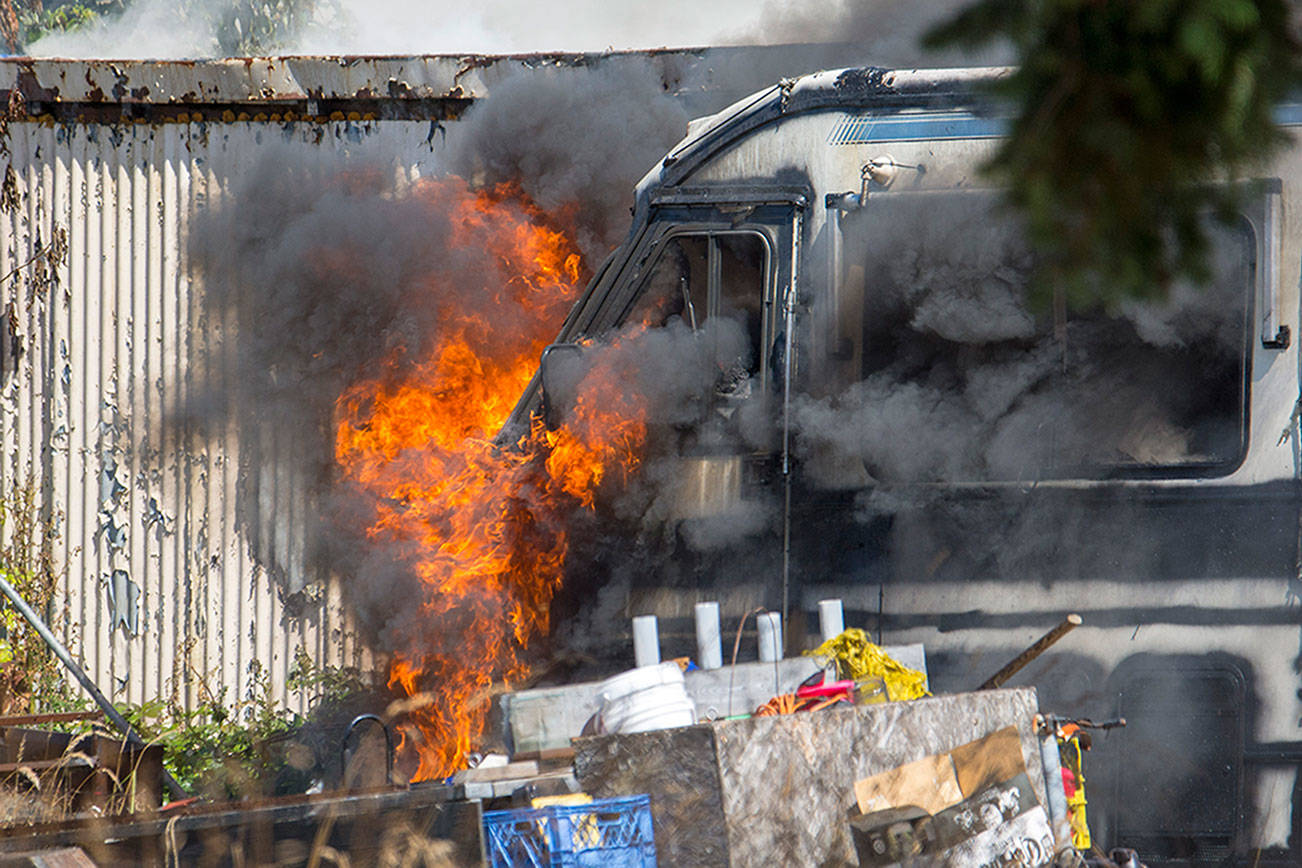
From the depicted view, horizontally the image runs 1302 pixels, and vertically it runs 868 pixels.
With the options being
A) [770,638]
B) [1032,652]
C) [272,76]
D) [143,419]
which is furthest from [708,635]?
[272,76]

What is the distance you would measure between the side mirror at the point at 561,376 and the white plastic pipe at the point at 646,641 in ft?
3.28

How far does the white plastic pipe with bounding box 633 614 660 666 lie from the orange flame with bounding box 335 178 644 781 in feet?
1.85

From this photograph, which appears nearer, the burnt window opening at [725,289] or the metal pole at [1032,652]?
the metal pole at [1032,652]

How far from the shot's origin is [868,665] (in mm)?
4035

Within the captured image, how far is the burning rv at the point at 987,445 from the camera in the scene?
162 inches

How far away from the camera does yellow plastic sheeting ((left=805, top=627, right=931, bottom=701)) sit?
3.99m

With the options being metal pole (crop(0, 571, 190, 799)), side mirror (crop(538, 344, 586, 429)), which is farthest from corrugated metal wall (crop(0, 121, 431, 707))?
side mirror (crop(538, 344, 586, 429))

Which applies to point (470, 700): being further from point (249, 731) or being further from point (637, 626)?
point (249, 731)

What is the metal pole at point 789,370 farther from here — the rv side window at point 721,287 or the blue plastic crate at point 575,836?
the blue plastic crate at point 575,836

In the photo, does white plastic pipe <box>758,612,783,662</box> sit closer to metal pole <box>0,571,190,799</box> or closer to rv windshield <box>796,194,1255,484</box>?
rv windshield <box>796,194,1255,484</box>

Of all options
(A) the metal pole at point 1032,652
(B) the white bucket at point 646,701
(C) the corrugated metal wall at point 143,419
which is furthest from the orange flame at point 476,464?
(A) the metal pole at point 1032,652

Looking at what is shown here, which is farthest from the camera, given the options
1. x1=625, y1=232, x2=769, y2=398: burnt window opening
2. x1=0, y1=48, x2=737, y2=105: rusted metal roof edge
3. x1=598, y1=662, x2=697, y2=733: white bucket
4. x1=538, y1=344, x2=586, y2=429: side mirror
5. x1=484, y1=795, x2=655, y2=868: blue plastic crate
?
x1=0, y1=48, x2=737, y2=105: rusted metal roof edge

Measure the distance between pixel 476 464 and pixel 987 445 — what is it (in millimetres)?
2394

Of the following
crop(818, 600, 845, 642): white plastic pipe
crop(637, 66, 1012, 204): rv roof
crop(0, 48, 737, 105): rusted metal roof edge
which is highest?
crop(0, 48, 737, 105): rusted metal roof edge
